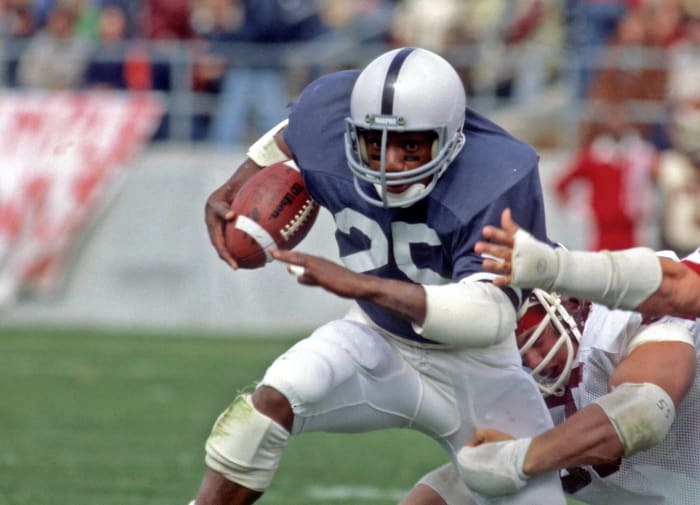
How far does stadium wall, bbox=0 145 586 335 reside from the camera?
11.2 m

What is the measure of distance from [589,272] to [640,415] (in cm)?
40

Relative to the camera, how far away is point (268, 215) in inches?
159

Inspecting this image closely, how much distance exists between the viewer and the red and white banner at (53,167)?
1127 centimetres

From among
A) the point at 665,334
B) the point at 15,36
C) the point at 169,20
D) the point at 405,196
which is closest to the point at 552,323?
the point at 665,334

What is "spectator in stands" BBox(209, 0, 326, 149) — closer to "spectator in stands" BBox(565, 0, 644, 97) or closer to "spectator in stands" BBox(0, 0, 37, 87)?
"spectator in stands" BBox(0, 0, 37, 87)

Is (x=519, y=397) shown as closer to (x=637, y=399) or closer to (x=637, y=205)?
(x=637, y=399)

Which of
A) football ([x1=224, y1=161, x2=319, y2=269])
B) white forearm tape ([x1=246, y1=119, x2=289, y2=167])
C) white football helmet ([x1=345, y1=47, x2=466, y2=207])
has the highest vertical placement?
white football helmet ([x1=345, y1=47, x2=466, y2=207])

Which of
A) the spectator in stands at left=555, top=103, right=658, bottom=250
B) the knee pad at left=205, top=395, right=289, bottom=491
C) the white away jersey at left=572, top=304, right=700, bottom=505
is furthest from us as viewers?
the spectator in stands at left=555, top=103, right=658, bottom=250

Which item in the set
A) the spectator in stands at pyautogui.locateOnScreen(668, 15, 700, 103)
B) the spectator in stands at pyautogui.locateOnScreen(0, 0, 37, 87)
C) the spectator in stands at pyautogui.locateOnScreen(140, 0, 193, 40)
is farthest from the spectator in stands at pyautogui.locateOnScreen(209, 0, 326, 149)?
the spectator in stands at pyautogui.locateOnScreen(668, 15, 700, 103)

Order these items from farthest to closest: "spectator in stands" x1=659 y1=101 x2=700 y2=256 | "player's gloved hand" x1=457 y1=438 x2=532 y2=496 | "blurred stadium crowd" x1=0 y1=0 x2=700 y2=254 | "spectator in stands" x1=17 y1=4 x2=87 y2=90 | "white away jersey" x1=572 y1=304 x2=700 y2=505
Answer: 1. "spectator in stands" x1=17 y1=4 x2=87 y2=90
2. "blurred stadium crowd" x1=0 y1=0 x2=700 y2=254
3. "spectator in stands" x1=659 y1=101 x2=700 y2=256
4. "white away jersey" x1=572 y1=304 x2=700 y2=505
5. "player's gloved hand" x1=457 y1=438 x2=532 y2=496

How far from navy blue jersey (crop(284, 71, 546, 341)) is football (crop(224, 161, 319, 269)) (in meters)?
0.05

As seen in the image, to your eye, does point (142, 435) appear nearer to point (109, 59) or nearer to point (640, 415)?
point (640, 415)

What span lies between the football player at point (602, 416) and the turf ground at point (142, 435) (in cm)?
135

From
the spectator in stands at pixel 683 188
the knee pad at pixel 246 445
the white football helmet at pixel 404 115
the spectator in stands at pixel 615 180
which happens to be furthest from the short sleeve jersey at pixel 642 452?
the spectator in stands at pixel 615 180
